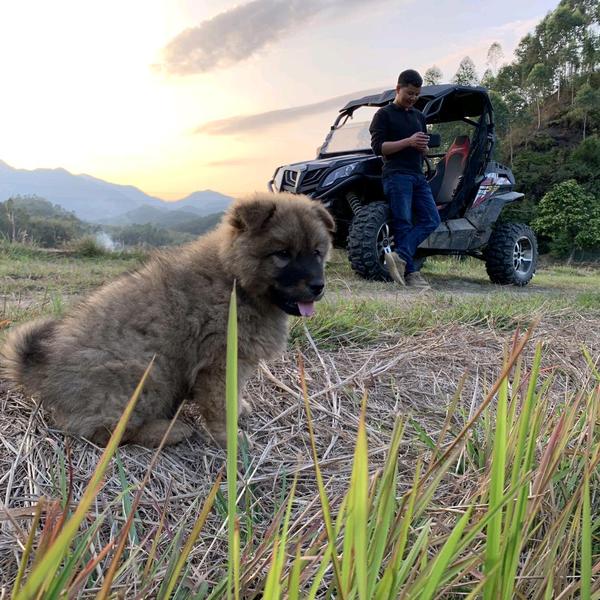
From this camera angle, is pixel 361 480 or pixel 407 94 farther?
pixel 407 94

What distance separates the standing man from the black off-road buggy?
417 mm

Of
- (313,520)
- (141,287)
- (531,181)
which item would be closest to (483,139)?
(141,287)

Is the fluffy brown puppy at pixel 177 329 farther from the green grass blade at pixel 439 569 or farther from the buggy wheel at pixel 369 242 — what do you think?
the buggy wheel at pixel 369 242

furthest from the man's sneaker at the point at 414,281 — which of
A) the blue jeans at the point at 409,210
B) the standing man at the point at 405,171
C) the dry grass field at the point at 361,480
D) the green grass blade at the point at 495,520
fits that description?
the green grass blade at the point at 495,520

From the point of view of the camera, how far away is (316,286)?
2.44 m

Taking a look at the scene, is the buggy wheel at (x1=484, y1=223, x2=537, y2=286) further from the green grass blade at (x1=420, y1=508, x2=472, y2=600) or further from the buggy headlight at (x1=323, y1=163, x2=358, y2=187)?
the green grass blade at (x1=420, y1=508, x2=472, y2=600)

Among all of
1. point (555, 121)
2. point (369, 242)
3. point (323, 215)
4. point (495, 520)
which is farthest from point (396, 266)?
point (555, 121)

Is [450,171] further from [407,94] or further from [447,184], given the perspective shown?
[407,94]

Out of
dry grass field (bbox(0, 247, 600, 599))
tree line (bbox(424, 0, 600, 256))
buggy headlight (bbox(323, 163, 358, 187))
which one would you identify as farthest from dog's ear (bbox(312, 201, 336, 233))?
tree line (bbox(424, 0, 600, 256))

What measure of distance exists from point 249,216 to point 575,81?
207 ft

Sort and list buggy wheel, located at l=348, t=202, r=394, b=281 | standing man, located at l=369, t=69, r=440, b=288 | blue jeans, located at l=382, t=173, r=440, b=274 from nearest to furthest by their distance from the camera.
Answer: standing man, located at l=369, t=69, r=440, b=288, blue jeans, located at l=382, t=173, r=440, b=274, buggy wheel, located at l=348, t=202, r=394, b=281

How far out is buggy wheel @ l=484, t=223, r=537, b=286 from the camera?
888cm

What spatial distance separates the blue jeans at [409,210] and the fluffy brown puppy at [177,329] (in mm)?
4337

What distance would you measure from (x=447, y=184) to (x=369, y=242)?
2958mm
